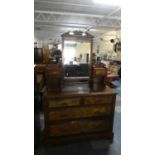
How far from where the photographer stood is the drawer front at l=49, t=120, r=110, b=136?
105 inches

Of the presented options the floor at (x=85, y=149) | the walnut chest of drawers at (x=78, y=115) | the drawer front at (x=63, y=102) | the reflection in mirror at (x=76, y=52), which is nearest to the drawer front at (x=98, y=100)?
the walnut chest of drawers at (x=78, y=115)

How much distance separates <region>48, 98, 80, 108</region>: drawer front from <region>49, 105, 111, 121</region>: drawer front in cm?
8

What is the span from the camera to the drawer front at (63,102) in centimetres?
257

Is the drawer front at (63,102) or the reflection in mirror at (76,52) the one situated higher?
the reflection in mirror at (76,52)

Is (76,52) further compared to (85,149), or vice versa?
(76,52)

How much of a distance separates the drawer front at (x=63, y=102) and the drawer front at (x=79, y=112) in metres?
0.08

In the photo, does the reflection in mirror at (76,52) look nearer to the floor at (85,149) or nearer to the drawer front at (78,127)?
the drawer front at (78,127)

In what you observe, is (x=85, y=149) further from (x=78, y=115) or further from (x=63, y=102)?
(x=63, y=102)

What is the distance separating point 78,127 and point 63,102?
1.66ft

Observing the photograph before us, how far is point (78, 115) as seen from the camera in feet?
8.91

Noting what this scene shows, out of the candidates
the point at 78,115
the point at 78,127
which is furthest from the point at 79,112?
the point at 78,127

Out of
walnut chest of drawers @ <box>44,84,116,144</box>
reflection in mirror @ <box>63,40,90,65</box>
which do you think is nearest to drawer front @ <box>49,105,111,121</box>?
walnut chest of drawers @ <box>44,84,116,144</box>

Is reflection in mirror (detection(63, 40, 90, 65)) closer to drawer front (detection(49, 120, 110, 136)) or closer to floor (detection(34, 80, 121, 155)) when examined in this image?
drawer front (detection(49, 120, 110, 136))
